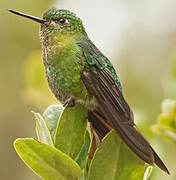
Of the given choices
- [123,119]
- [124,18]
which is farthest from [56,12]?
[124,18]

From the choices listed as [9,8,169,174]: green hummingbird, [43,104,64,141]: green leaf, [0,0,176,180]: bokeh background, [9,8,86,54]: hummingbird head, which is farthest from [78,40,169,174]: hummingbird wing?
[0,0,176,180]: bokeh background

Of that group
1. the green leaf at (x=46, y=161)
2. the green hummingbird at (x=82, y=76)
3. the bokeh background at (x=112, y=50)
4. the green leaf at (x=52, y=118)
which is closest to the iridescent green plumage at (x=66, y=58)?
the green hummingbird at (x=82, y=76)

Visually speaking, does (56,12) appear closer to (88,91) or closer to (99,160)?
(88,91)

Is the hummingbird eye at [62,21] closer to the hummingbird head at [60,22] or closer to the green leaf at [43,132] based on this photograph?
the hummingbird head at [60,22]

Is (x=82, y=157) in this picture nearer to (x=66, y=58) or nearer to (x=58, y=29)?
(x=66, y=58)

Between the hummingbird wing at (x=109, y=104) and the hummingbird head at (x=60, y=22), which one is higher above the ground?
the hummingbird head at (x=60, y=22)

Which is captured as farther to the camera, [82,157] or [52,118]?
[52,118]

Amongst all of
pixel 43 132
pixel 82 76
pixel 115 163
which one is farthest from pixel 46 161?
pixel 82 76

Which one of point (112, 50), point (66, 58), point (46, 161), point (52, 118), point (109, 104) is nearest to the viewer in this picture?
point (46, 161)

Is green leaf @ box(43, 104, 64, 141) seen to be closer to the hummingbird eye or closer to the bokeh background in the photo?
the hummingbird eye
